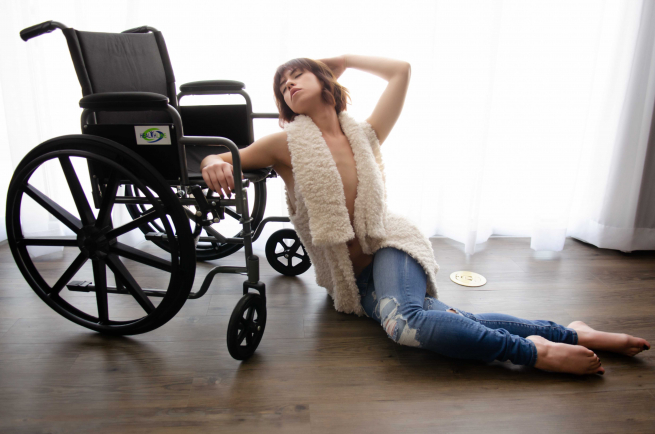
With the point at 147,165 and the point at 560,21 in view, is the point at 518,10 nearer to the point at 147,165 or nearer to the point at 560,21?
the point at 560,21

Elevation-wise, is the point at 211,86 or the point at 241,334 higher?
the point at 211,86

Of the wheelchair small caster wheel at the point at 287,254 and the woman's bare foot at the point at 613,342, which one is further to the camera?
the wheelchair small caster wheel at the point at 287,254

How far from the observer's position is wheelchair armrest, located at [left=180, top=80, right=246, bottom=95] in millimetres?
1351

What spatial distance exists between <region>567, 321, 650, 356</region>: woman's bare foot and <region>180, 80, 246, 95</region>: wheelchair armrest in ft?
4.19

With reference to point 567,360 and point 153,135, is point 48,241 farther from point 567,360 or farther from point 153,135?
point 567,360

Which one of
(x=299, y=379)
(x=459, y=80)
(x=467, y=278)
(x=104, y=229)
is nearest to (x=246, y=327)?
(x=299, y=379)

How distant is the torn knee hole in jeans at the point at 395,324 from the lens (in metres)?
1.03

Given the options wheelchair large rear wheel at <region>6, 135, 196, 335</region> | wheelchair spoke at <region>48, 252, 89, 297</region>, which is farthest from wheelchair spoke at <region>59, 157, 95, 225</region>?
wheelchair spoke at <region>48, 252, 89, 297</region>

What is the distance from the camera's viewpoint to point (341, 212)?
3.60 ft

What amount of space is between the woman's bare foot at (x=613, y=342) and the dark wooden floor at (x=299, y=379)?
0.03 m

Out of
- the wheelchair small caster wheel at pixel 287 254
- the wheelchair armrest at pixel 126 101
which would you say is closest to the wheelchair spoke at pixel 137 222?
the wheelchair armrest at pixel 126 101

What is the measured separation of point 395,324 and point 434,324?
0.32 feet

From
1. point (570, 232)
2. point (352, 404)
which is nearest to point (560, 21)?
point (570, 232)

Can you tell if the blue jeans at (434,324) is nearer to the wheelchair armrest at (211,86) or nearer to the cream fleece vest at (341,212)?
the cream fleece vest at (341,212)
